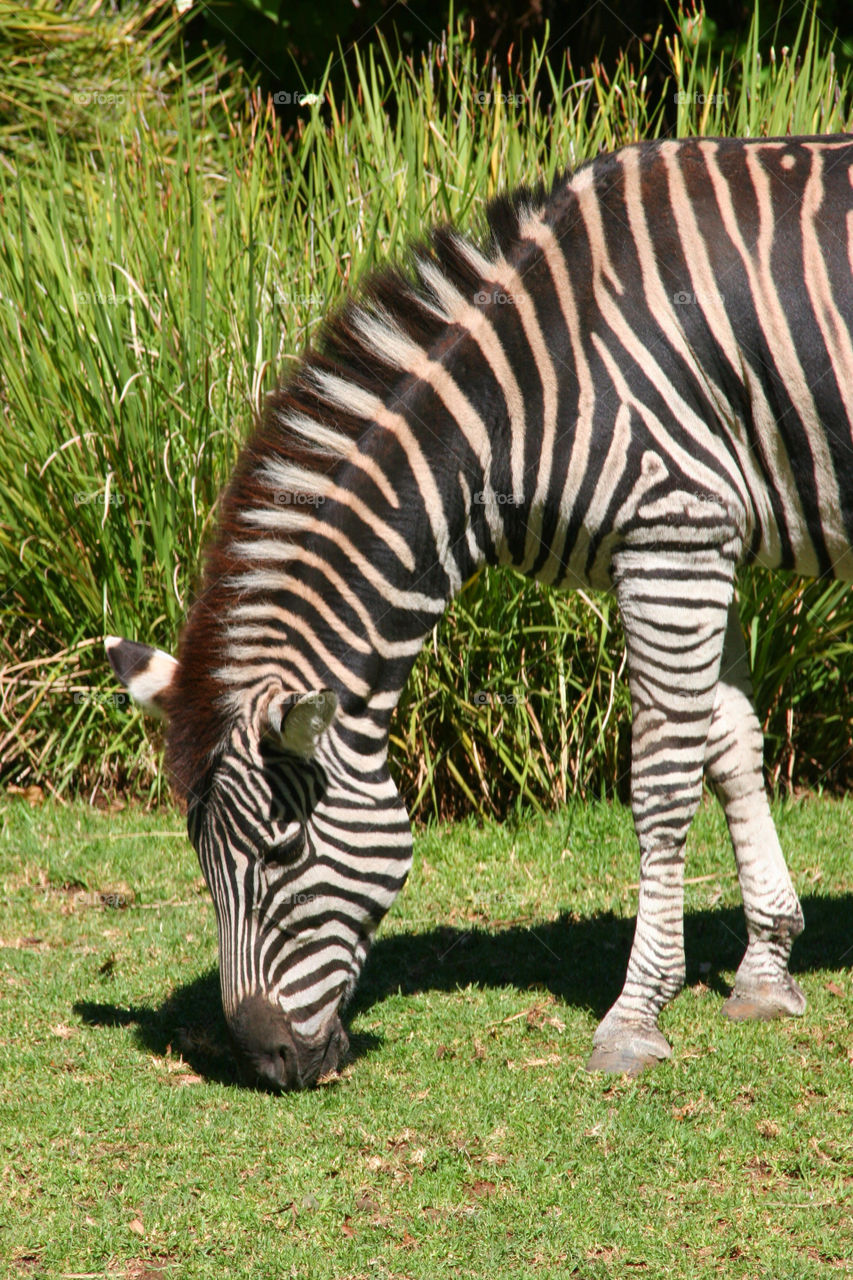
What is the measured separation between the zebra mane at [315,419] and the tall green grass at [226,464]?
2209 millimetres

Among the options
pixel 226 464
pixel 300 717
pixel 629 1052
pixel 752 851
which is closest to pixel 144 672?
pixel 300 717

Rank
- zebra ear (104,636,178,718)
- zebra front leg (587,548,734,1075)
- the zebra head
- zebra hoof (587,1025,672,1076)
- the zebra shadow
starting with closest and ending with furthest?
the zebra head < zebra ear (104,636,178,718) < zebra front leg (587,548,734,1075) < zebra hoof (587,1025,672,1076) < the zebra shadow

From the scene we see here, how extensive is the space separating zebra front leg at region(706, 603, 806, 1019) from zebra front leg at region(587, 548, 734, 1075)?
43 cm

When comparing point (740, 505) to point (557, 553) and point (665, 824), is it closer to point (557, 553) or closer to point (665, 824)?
point (557, 553)

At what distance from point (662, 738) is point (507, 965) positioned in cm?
151

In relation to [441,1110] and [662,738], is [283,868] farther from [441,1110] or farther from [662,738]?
[662,738]

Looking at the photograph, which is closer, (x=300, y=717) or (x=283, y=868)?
(x=300, y=717)

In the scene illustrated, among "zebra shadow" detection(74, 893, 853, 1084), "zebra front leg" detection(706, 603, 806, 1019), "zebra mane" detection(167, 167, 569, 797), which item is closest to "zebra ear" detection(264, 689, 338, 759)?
"zebra mane" detection(167, 167, 569, 797)

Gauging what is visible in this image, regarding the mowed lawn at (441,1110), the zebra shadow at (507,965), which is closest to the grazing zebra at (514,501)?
the mowed lawn at (441,1110)

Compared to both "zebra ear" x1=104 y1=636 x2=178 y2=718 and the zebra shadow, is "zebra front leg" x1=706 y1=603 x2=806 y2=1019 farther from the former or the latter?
"zebra ear" x1=104 y1=636 x2=178 y2=718

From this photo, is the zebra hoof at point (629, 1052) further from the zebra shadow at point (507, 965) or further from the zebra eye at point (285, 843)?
the zebra eye at point (285, 843)

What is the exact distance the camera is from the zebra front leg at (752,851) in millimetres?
4648

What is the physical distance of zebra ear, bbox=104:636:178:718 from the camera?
13.0ft

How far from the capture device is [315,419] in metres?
4.12
